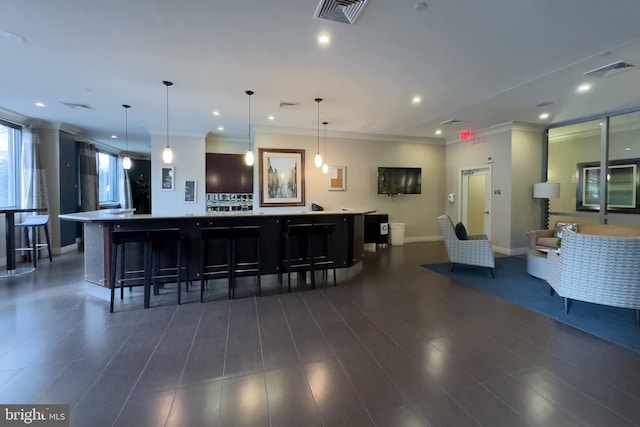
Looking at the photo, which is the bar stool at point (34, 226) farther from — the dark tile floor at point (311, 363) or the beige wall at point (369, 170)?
the beige wall at point (369, 170)

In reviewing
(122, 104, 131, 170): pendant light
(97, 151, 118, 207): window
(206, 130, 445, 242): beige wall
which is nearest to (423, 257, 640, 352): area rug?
(206, 130, 445, 242): beige wall

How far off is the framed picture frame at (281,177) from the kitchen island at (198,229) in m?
2.61

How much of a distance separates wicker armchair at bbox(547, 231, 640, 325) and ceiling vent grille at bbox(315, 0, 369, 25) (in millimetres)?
3219

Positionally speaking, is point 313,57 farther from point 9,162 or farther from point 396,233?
point 9,162

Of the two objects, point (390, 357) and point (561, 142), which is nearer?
point (390, 357)

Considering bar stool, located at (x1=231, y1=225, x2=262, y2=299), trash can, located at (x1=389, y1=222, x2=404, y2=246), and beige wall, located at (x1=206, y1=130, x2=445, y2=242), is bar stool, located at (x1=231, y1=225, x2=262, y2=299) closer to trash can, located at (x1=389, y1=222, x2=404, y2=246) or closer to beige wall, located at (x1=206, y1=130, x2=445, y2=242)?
beige wall, located at (x1=206, y1=130, x2=445, y2=242)

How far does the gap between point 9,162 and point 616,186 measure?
12.2 meters

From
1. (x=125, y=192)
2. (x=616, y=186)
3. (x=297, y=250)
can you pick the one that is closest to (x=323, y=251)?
(x=297, y=250)

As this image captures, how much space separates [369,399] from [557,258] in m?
3.15

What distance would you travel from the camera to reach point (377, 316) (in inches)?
122

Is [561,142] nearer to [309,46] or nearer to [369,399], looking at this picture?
[309,46]

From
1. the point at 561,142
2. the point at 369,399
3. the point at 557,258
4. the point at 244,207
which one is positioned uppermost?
the point at 561,142

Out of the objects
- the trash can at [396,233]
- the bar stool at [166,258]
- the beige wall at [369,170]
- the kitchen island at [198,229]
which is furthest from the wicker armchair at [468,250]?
the bar stool at [166,258]

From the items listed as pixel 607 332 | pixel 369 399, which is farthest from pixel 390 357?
pixel 607 332
